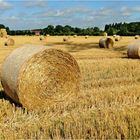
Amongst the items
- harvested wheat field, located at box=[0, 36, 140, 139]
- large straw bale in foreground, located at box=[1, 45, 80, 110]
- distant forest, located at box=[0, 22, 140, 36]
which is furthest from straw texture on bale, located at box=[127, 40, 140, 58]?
distant forest, located at box=[0, 22, 140, 36]

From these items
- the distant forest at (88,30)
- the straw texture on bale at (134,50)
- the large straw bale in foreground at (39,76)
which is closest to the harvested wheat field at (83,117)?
the large straw bale in foreground at (39,76)

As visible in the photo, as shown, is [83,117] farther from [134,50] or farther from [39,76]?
[134,50]

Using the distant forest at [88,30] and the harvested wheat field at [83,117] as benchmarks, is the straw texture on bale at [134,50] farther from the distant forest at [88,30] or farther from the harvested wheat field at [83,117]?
the distant forest at [88,30]

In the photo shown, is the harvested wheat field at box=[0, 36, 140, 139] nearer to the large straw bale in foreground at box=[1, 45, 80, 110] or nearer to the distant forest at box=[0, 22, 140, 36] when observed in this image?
the large straw bale in foreground at box=[1, 45, 80, 110]

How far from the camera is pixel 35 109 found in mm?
8531

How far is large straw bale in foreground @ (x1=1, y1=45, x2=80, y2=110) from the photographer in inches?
335

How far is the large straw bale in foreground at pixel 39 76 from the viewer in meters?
8.51

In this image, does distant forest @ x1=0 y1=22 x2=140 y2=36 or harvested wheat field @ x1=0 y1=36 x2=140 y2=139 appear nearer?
harvested wheat field @ x1=0 y1=36 x2=140 y2=139

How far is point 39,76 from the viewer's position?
927 centimetres

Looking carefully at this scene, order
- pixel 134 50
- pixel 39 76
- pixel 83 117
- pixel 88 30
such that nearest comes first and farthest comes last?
1. pixel 83 117
2. pixel 39 76
3. pixel 134 50
4. pixel 88 30

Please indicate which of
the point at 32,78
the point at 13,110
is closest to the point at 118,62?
the point at 32,78

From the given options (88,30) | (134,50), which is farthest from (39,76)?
(88,30)

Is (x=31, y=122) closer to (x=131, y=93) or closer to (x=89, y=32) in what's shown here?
(x=131, y=93)

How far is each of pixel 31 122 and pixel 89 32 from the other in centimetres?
4948
